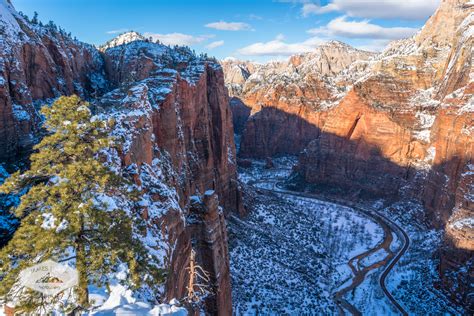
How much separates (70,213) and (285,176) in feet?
305

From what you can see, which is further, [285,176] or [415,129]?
[285,176]

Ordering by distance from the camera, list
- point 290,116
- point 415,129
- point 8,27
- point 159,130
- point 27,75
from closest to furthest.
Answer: point 159,130
point 8,27
point 27,75
point 415,129
point 290,116

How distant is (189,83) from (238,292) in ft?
85.3

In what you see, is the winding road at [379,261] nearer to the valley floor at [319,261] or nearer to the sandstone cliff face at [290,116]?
the valley floor at [319,261]

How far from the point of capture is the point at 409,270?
148ft

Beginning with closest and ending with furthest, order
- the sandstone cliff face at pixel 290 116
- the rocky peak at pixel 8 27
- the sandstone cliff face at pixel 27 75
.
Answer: the sandstone cliff face at pixel 27 75
the rocky peak at pixel 8 27
the sandstone cliff face at pixel 290 116

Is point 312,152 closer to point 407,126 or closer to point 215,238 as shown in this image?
point 407,126

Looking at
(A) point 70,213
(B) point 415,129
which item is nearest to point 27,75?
(A) point 70,213

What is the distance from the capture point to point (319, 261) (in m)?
48.7

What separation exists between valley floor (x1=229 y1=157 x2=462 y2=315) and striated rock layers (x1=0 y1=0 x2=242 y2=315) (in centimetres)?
861

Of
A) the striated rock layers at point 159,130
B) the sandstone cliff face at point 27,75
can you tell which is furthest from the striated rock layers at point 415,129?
the sandstone cliff face at point 27,75

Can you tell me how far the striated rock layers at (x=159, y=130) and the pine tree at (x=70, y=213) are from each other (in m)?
4.80

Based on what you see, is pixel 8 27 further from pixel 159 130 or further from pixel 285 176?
pixel 285 176

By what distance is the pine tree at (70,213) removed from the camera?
34.0 ft
